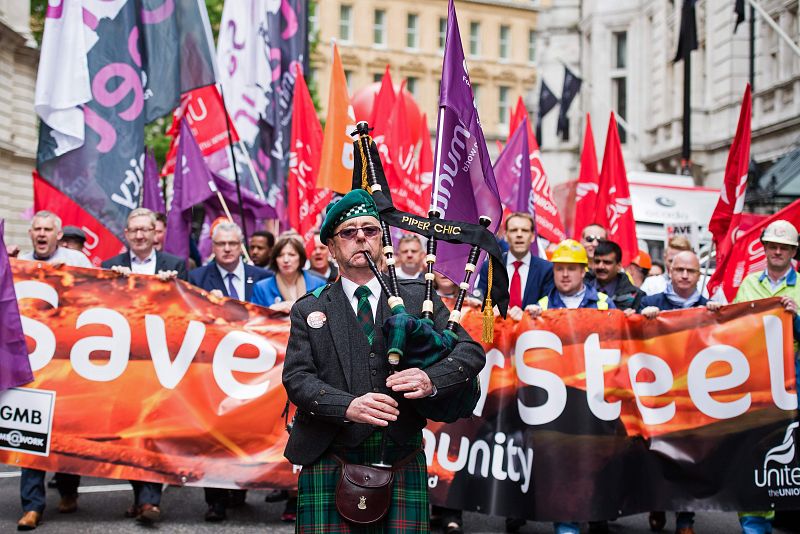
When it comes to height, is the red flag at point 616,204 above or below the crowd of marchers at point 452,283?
above

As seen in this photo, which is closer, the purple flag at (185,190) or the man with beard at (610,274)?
the man with beard at (610,274)

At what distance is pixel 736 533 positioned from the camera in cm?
674

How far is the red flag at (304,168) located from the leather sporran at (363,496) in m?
7.66

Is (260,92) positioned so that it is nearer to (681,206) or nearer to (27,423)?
(27,423)

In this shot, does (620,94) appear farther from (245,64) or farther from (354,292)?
(354,292)

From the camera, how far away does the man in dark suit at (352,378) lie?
3580 millimetres

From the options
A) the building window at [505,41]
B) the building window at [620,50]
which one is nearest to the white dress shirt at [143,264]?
the building window at [620,50]

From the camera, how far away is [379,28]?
59.4 m

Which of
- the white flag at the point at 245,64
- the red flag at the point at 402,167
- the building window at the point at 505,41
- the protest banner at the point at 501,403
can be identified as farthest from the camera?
the building window at the point at 505,41

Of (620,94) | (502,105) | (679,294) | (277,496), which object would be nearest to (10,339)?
(277,496)

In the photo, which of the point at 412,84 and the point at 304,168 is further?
the point at 412,84

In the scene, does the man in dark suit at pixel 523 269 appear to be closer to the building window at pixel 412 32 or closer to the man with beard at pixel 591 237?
the man with beard at pixel 591 237

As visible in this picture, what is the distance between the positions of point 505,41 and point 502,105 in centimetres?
414

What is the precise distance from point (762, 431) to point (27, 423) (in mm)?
4852
